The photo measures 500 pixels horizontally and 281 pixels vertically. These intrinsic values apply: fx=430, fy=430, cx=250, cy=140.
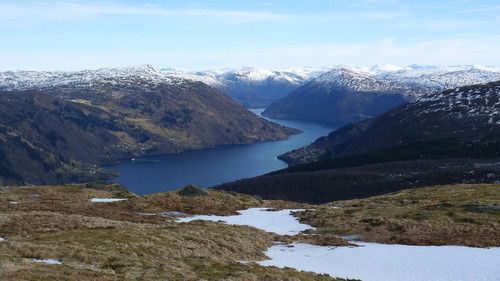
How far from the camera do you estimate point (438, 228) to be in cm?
4344

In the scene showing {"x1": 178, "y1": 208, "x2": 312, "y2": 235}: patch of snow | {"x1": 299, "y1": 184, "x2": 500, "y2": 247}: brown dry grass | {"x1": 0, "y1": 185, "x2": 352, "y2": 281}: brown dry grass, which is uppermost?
{"x1": 0, "y1": 185, "x2": 352, "y2": 281}: brown dry grass

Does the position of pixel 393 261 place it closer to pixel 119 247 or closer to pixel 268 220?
pixel 119 247

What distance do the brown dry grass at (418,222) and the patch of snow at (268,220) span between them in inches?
80.0

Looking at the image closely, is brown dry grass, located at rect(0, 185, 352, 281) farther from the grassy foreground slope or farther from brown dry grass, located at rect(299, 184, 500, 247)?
brown dry grass, located at rect(299, 184, 500, 247)

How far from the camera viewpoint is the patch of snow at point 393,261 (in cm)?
2988

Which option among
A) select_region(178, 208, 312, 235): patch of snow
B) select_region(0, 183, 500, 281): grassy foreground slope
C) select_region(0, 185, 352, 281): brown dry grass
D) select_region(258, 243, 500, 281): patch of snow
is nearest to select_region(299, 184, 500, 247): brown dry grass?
select_region(0, 183, 500, 281): grassy foreground slope

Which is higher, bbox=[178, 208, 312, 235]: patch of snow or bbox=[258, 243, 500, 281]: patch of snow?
bbox=[258, 243, 500, 281]: patch of snow

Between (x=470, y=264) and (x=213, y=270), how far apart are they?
19057mm

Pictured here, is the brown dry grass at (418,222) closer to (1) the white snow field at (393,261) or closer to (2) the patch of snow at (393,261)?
(1) the white snow field at (393,261)

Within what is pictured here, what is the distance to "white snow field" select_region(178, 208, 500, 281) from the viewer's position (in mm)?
29812

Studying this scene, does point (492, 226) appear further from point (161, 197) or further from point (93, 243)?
point (161, 197)

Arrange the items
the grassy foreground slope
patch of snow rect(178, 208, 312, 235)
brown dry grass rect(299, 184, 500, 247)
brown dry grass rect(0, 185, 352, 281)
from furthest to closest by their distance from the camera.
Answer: patch of snow rect(178, 208, 312, 235) → brown dry grass rect(299, 184, 500, 247) → the grassy foreground slope → brown dry grass rect(0, 185, 352, 281)

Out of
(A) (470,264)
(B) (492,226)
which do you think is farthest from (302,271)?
(B) (492,226)

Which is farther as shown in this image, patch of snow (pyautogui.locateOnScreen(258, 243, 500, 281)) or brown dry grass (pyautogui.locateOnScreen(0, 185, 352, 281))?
patch of snow (pyautogui.locateOnScreen(258, 243, 500, 281))
